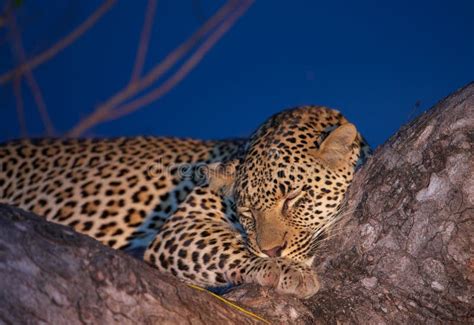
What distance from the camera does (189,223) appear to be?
4.86 metres

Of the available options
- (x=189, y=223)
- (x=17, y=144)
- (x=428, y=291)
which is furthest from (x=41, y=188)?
(x=428, y=291)

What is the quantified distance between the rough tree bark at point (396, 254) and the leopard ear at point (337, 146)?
78 centimetres

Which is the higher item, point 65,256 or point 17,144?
point 65,256

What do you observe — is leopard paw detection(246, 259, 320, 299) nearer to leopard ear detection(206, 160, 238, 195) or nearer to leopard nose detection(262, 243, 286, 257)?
leopard nose detection(262, 243, 286, 257)

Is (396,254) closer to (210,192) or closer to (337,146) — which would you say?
(337,146)

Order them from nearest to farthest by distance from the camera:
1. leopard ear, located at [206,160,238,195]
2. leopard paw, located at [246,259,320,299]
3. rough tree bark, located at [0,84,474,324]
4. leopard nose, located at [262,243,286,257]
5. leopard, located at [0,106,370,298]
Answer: rough tree bark, located at [0,84,474,324], leopard paw, located at [246,259,320,299], leopard nose, located at [262,243,286,257], leopard, located at [0,106,370,298], leopard ear, located at [206,160,238,195]

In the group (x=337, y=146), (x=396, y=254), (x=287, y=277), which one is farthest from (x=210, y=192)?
(x=396, y=254)

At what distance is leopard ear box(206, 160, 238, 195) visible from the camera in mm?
4773

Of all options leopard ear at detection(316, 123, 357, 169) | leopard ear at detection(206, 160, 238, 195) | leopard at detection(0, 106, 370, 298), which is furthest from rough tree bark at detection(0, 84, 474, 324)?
leopard ear at detection(206, 160, 238, 195)

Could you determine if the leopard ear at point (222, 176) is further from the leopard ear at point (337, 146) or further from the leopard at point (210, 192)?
the leopard ear at point (337, 146)

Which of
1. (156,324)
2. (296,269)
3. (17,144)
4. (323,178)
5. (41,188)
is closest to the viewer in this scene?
(156,324)

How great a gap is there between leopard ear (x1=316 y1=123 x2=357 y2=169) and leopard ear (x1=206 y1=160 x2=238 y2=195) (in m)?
0.59

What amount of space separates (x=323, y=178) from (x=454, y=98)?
127 cm

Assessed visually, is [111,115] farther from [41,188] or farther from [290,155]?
[41,188]
